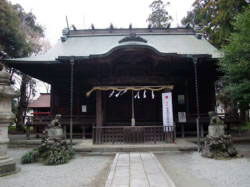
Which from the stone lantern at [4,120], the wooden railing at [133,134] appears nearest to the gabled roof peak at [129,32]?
the wooden railing at [133,134]

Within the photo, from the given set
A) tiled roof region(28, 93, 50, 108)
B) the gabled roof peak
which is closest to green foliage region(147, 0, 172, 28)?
the gabled roof peak

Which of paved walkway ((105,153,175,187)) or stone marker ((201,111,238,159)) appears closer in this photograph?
paved walkway ((105,153,175,187))

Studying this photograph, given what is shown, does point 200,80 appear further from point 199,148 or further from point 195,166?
point 195,166

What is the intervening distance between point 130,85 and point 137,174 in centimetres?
513

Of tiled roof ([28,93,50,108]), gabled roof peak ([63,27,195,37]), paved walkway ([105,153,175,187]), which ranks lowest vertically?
paved walkway ([105,153,175,187])

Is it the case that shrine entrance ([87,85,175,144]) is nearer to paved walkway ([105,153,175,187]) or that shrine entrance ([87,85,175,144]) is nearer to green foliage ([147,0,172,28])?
paved walkway ([105,153,175,187])

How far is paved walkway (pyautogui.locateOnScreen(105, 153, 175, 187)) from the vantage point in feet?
10.9

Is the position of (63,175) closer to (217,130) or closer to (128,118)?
(217,130)

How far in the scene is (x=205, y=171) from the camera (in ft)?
13.8

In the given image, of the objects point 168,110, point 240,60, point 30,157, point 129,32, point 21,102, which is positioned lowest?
point 30,157

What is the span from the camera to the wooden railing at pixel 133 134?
7.02m

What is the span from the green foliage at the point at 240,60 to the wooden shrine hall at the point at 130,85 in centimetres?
101

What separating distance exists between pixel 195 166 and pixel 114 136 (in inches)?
139

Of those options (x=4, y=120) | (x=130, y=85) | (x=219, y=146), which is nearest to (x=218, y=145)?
(x=219, y=146)
